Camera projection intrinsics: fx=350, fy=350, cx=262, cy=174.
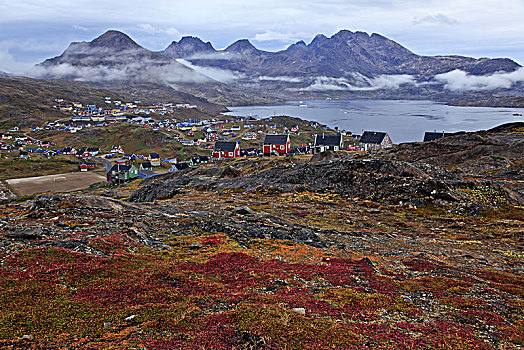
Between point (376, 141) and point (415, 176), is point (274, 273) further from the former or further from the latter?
point (376, 141)

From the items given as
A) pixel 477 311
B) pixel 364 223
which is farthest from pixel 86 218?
pixel 477 311

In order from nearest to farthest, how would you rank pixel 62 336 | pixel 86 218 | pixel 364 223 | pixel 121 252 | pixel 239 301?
1. pixel 62 336
2. pixel 239 301
3. pixel 121 252
4. pixel 86 218
5. pixel 364 223

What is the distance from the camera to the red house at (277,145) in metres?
124

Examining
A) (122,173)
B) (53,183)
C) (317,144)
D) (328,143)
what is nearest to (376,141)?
(328,143)

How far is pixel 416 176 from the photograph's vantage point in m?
43.3

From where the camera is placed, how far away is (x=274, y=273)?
58.1 ft

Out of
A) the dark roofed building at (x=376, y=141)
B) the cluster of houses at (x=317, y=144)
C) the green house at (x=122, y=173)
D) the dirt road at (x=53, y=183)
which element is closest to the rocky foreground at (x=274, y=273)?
the cluster of houses at (x=317, y=144)

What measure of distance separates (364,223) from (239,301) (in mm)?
22006

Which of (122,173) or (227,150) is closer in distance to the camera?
(122,173)

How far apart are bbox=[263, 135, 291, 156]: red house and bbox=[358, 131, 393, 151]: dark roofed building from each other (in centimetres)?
2840

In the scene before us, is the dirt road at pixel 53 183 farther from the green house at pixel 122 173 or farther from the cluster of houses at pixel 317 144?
the cluster of houses at pixel 317 144

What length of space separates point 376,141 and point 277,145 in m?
35.9

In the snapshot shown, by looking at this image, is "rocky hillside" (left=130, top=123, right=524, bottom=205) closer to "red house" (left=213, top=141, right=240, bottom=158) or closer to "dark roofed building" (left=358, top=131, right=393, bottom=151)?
"dark roofed building" (left=358, top=131, right=393, bottom=151)

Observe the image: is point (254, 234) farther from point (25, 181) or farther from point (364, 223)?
point (25, 181)
